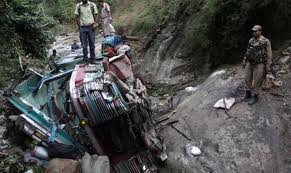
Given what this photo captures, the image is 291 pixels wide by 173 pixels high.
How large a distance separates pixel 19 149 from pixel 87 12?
3692mm

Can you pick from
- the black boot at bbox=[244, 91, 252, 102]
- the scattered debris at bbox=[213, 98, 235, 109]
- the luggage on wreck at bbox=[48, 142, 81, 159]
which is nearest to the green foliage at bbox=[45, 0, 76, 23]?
the scattered debris at bbox=[213, 98, 235, 109]

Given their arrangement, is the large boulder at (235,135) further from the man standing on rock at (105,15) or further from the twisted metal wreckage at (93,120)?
the man standing on rock at (105,15)

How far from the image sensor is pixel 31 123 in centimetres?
754

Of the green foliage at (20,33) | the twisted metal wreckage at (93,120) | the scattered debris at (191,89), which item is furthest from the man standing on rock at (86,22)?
the green foliage at (20,33)

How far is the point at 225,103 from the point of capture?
9.22 m

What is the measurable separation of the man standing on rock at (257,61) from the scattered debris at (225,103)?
1.27ft

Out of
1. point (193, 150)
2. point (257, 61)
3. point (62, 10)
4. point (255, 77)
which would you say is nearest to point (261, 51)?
point (257, 61)

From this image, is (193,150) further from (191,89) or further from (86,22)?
(86,22)

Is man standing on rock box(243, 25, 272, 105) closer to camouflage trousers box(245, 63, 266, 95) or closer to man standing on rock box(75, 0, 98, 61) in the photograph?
camouflage trousers box(245, 63, 266, 95)

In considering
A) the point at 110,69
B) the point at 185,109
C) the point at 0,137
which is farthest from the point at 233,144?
the point at 0,137

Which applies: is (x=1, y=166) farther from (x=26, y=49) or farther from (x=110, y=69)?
(x=26, y=49)

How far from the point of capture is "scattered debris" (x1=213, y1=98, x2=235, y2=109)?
9.13m

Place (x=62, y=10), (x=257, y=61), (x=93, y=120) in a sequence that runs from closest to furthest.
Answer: (x=93, y=120), (x=257, y=61), (x=62, y=10)

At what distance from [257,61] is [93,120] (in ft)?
12.0
